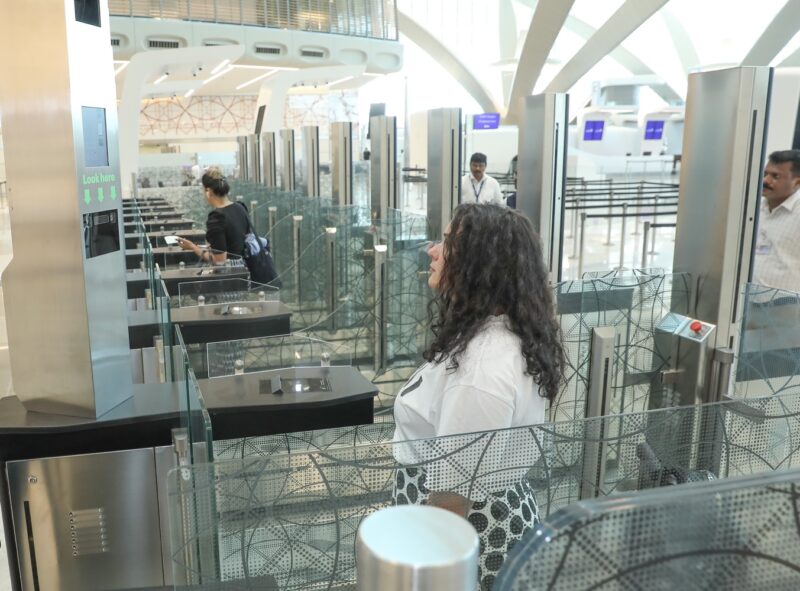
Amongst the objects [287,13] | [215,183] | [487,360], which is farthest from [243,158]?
[487,360]

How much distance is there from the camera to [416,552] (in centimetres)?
72

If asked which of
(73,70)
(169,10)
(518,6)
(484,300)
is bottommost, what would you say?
(484,300)

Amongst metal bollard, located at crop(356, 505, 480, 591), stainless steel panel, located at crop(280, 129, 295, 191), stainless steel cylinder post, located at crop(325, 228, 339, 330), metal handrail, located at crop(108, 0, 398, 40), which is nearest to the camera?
metal bollard, located at crop(356, 505, 480, 591)

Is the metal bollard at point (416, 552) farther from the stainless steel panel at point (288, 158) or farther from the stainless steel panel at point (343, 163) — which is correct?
the stainless steel panel at point (288, 158)

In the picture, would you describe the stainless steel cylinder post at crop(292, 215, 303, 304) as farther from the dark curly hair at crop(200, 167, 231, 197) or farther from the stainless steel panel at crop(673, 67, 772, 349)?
the stainless steel panel at crop(673, 67, 772, 349)

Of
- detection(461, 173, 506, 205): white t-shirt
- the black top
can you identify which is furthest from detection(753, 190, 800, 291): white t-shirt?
detection(461, 173, 506, 205): white t-shirt

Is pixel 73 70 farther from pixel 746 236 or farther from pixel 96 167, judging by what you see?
pixel 746 236

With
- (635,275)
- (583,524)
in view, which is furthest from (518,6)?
(583,524)

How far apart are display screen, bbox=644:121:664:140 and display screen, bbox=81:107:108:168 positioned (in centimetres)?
2143

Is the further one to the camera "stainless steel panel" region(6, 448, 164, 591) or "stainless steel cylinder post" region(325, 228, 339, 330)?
"stainless steel cylinder post" region(325, 228, 339, 330)

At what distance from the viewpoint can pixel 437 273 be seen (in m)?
1.94

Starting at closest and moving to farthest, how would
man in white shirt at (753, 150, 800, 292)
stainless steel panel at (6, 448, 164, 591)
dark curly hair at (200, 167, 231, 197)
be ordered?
stainless steel panel at (6, 448, 164, 591) → man in white shirt at (753, 150, 800, 292) → dark curly hair at (200, 167, 231, 197)

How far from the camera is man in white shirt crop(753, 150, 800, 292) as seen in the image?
3871mm

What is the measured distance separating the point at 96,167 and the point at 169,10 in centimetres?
1676
